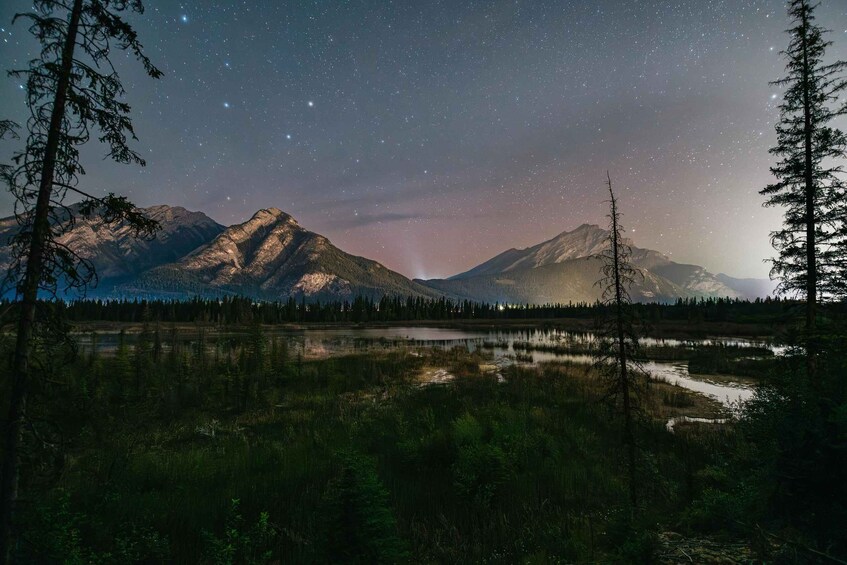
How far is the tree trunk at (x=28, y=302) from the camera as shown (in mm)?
5652

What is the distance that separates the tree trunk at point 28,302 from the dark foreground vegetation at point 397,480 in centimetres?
30

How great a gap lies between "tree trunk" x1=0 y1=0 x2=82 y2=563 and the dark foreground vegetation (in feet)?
0.99

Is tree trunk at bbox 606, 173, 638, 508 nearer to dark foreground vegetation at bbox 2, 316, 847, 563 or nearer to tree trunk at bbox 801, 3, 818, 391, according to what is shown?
dark foreground vegetation at bbox 2, 316, 847, 563

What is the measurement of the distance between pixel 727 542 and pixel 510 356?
4359 centimetres

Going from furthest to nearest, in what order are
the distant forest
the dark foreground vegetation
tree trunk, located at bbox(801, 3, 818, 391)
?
the distant forest < tree trunk, located at bbox(801, 3, 818, 391) < the dark foreground vegetation

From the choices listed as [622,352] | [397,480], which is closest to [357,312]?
[397,480]

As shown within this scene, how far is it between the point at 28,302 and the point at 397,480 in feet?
28.6

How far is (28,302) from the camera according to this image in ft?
19.6

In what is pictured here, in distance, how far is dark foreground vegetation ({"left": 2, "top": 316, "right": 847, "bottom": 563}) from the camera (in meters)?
5.20

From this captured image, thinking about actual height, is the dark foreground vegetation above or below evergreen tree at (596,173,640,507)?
below

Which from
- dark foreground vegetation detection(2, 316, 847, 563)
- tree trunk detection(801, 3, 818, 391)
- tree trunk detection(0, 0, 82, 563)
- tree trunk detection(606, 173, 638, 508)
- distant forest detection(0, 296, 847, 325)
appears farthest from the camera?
distant forest detection(0, 296, 847, 325)

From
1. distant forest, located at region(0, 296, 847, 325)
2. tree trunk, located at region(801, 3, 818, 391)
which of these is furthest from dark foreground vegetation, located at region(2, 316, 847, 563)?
distant forest, located at region(0, 296, 847, 325)

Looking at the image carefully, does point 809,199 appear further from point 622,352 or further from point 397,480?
point 397,480

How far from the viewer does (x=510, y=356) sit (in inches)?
1901
